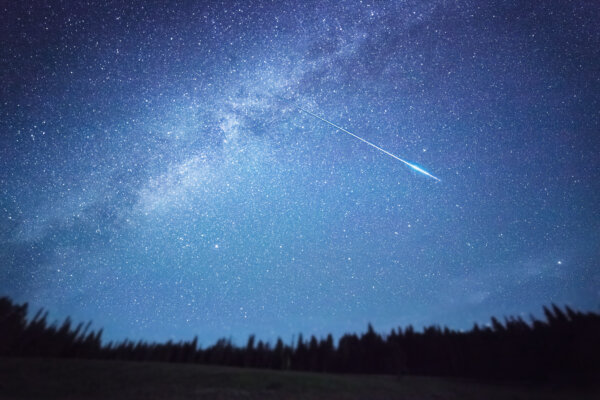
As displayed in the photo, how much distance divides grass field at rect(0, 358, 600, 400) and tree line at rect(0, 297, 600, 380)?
15.3 m

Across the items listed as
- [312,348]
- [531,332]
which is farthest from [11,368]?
[531,332]

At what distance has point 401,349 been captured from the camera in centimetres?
8375

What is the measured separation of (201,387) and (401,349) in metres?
69.4

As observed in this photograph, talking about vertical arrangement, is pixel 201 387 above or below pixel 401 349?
below

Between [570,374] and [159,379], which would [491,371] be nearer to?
[570,374]

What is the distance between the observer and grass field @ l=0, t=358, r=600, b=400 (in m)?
30.8

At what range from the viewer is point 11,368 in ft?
151

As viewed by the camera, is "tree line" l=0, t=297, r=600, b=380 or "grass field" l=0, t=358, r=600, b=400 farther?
"tree line" l=0, t=297, r=600, b=380

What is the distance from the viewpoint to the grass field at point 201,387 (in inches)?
1212

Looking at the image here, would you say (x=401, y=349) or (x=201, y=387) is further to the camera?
(x=401, y=349)

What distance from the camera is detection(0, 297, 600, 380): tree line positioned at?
189ft

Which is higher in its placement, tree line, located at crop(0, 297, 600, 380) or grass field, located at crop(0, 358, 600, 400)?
tree line, located at crop(0, 297, 600, 380)

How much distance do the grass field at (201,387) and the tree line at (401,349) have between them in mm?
15279

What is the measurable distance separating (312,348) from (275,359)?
13303 millimetres
